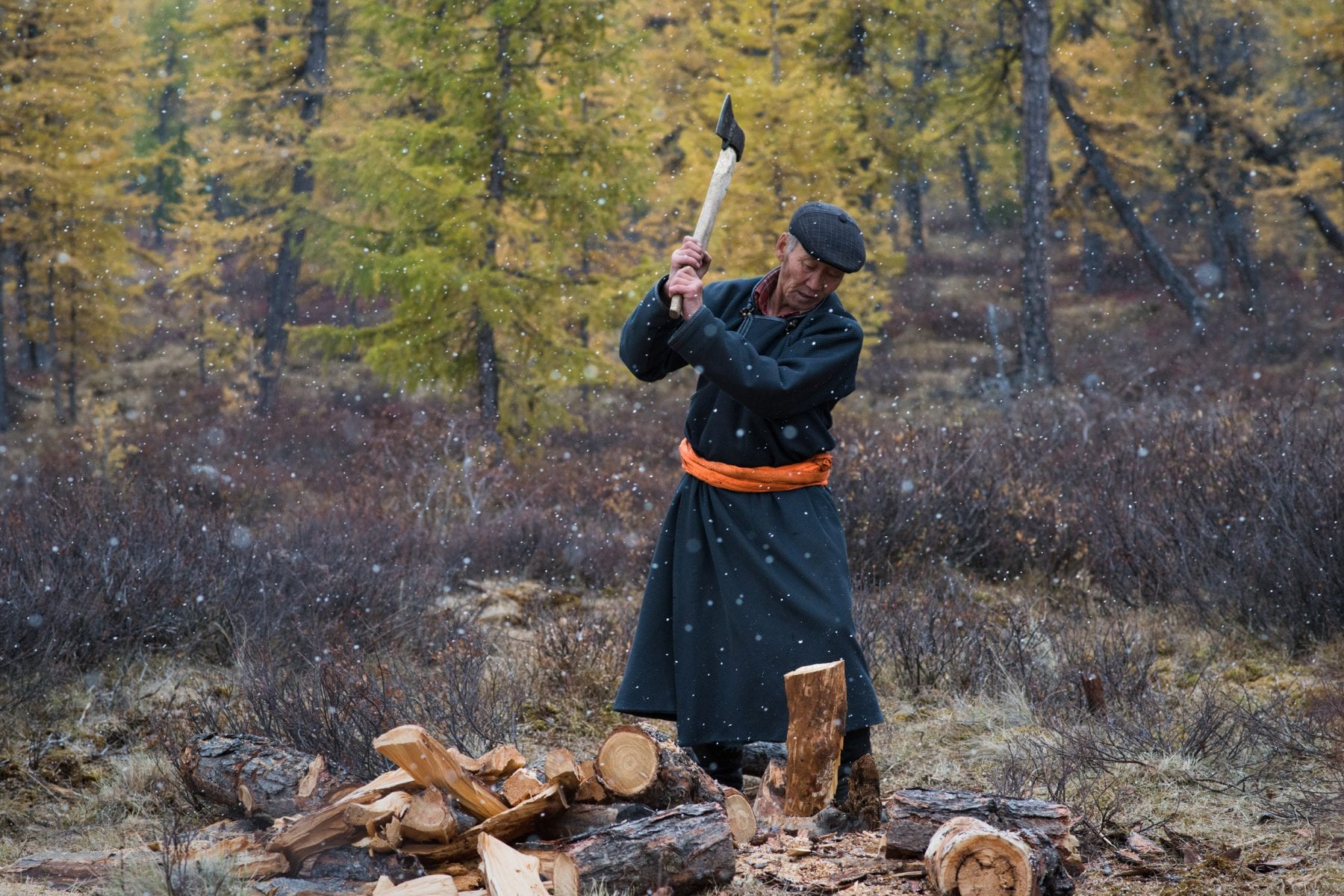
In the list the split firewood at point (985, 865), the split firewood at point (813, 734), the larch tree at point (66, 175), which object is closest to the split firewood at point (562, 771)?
the split firewood at point (813, 734)

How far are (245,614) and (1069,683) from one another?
4.08 m

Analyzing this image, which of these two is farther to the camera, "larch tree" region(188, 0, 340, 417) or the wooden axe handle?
"larch tree" region(188, 0, 340, 417)

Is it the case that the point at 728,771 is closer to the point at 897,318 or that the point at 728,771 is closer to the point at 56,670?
the point at 56,670

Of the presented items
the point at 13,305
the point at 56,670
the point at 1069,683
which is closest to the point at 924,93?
the point at 1069,683

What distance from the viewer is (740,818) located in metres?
3.41

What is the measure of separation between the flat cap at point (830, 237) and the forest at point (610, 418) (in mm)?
1776

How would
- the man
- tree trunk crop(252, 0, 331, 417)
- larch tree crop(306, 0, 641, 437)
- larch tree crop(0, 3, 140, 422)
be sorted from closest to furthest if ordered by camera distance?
1. the man
2. larch tree crop(306, 0, 641, 437)
3. larch tree crop(0, 3, 140, 422)
4. tree trunk crop(252, 0, 331, 417)

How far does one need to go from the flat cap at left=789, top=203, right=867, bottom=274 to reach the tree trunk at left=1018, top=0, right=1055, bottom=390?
1437 centimetres

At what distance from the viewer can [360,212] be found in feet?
64.6

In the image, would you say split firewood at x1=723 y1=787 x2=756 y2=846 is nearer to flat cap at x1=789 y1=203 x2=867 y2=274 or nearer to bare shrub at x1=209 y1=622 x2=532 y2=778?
bare shrub at x1=209 y1=622 x2=532 y2=778

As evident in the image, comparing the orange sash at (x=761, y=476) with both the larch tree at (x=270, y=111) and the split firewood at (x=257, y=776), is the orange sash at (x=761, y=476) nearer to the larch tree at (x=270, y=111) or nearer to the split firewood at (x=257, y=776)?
the split firewood at (x=257, y=776)

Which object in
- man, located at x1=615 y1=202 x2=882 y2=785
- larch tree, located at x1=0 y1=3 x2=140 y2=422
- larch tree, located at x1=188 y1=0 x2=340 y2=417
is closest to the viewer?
man, located at x1=615 y1=202 x2=882 y2=785

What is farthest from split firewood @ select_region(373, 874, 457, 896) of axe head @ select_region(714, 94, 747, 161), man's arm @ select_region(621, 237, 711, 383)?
axe head @ select_region(714, 94, 747, 161)

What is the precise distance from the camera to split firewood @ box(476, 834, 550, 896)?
8.92ft
